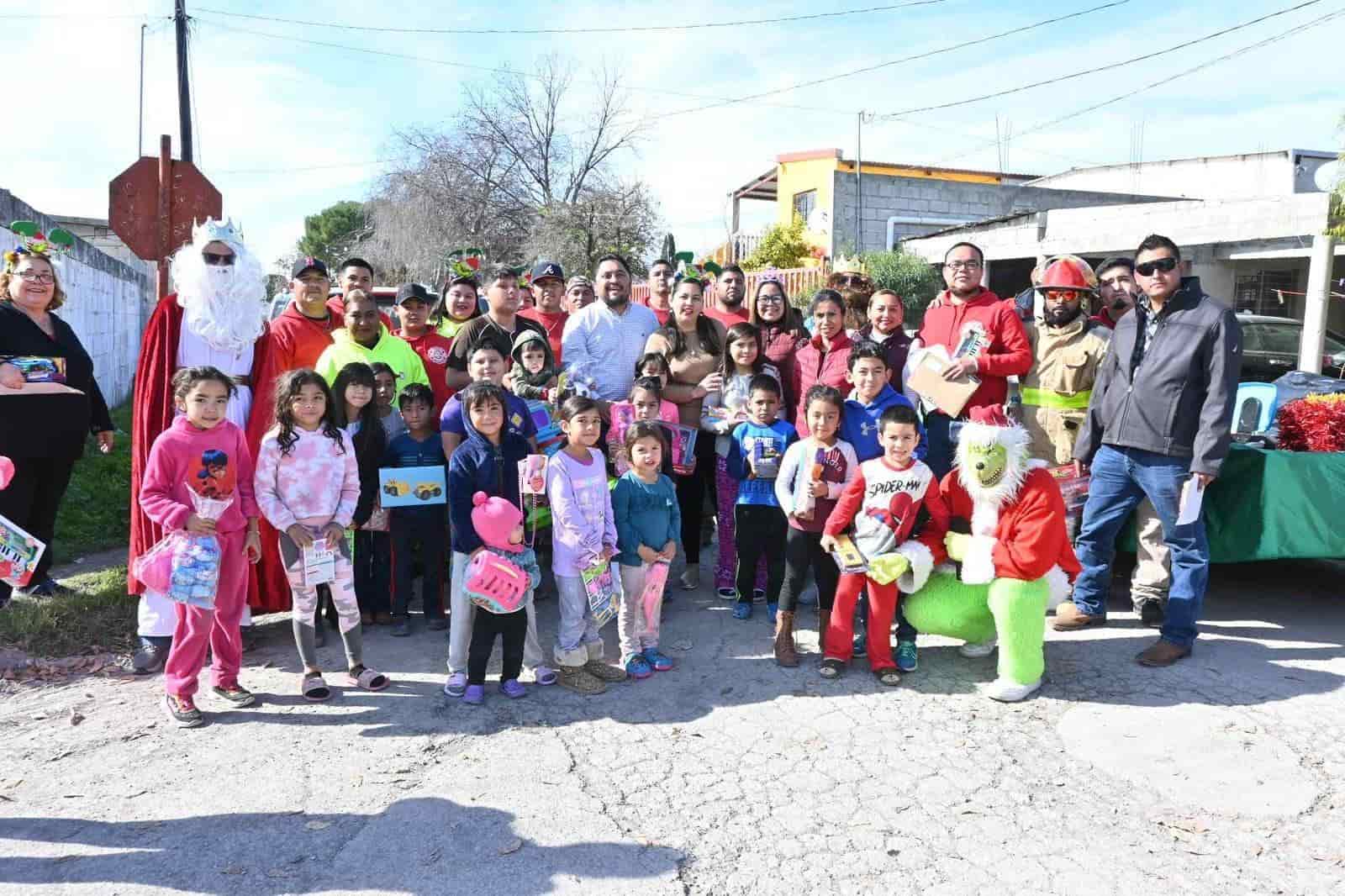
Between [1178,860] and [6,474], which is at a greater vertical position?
[6,474]

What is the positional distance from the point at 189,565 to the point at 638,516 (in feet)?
6.51

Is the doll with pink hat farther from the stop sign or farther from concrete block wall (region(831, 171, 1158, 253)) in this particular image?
concrete block wall (region(831, 171, 1158, 253))

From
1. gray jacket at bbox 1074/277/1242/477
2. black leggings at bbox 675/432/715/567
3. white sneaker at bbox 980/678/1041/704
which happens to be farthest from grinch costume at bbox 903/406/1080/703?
black leggings at bbox 675/432/715/567

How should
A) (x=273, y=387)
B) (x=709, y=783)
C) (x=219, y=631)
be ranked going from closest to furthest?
(x=709, y=783) → (x=219, y=631) → (x=273, y=387)

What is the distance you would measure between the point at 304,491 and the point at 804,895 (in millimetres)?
2763

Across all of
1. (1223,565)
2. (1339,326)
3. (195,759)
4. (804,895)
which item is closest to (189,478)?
(195,759)

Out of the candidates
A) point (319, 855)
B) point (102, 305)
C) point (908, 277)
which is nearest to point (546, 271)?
point (319, 855)

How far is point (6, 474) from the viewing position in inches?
138

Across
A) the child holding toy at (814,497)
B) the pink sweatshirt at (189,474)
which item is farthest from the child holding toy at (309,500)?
the child holding toy at (814,497)

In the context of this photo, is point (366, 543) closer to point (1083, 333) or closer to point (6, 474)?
point (6, 474)

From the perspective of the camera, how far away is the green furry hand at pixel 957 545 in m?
4.33

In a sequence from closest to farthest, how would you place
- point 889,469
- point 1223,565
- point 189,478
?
point 189,478 < point 889,469 < point 1223,565

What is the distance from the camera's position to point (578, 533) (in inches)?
167

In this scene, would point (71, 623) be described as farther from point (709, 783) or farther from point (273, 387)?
point (709, 783)
